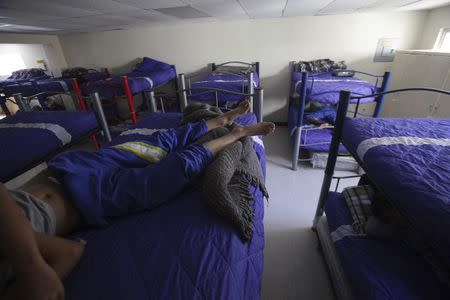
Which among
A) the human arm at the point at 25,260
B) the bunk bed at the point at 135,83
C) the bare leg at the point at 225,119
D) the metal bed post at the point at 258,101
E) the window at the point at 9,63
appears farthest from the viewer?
the window at the point at 9,63

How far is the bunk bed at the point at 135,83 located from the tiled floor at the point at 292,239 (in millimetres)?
1686

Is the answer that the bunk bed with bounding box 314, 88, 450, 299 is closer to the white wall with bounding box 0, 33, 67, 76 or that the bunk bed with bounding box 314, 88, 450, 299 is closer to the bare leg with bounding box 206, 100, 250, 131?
the bare leg with bounding box 206, 100, 250, 131

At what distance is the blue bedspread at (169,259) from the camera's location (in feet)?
2.02

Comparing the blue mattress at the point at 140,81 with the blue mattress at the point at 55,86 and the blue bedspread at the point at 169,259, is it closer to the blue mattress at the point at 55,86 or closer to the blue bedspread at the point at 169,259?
the blue mattress at the point at 55,86

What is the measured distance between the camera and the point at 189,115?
1.83 meters

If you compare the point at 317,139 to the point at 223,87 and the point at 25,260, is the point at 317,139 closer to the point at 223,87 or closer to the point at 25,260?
the point at 223,87

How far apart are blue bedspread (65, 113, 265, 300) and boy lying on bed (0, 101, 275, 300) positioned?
0.19 ft

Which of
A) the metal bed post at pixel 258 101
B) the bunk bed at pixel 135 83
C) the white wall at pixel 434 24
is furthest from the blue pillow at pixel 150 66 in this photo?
the white wall at pixel 434 24

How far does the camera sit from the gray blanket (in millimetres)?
802

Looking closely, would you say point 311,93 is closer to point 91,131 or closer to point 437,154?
point 437,154

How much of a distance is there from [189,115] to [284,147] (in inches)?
61.3

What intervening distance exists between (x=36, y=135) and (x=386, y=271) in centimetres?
227

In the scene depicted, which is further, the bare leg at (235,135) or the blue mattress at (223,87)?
the blue mattress at (223,87)

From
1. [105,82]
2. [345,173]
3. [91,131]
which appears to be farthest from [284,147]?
[105,82]
